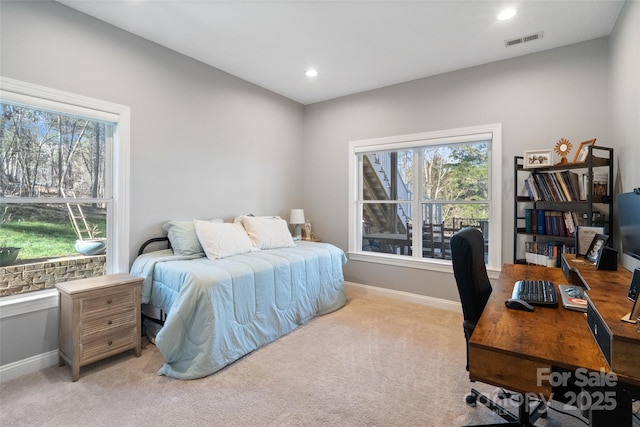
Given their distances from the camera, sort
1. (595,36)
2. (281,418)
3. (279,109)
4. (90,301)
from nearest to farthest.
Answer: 1. (281,418)
2. (90,301)
3. (595,36)
4. (279,109)

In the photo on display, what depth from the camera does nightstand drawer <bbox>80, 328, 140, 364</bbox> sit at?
7.15 feet

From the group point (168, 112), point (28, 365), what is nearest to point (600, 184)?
point (168, 112)

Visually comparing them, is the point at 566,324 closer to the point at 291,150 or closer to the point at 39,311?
the point at 39,311

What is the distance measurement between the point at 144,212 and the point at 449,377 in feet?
9.69

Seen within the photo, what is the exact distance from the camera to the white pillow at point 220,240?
2.94 metres

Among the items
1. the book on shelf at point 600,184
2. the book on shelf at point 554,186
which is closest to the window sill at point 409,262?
the book on shelf at point 554,186

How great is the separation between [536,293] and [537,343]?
63 centimetres

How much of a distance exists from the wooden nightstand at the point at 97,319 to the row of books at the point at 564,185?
3591 millimetres

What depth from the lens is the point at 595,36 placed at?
2.79 metres

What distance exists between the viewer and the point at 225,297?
2336mm

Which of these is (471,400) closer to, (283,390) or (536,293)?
(536,293)

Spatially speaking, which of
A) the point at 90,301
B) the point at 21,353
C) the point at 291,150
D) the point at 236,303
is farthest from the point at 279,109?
the point at 21,353

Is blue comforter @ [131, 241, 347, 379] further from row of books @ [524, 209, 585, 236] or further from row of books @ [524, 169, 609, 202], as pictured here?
row of books @ [524, 169, 609, 202]

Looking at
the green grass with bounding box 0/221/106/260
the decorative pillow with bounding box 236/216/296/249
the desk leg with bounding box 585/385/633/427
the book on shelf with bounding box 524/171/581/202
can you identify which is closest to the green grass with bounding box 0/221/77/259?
the green grass with bounding box 0/221/106/260
